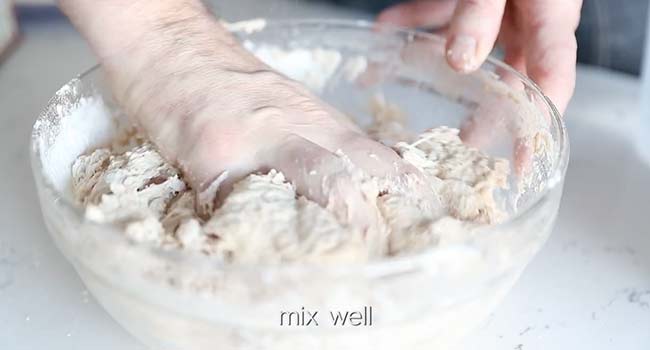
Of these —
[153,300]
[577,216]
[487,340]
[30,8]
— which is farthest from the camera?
[30,8]

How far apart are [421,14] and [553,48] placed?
234mm

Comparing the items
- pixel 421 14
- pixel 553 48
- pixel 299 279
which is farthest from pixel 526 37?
pixel 299 279

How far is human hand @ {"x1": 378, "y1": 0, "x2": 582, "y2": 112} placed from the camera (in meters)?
0.66

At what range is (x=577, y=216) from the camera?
734 mm

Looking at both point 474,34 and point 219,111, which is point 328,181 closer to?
point 219,111

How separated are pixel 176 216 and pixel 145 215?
0.8 inches

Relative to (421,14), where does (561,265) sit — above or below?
below

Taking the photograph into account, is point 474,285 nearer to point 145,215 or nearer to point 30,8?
point 145,215

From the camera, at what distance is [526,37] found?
0.76 metres

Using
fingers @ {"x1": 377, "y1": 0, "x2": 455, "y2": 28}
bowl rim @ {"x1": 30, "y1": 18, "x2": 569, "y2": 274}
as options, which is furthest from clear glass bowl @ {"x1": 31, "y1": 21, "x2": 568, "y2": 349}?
fingers @ {"x1": 377, "y1": 0, "x2": 455, "y2": 28}

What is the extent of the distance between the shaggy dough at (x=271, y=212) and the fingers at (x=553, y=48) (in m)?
0.11


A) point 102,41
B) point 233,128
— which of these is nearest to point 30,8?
point 102,41

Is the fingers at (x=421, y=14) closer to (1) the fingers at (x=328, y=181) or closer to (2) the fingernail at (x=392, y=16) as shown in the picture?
(2) the fingernail at (x=392, y=16)

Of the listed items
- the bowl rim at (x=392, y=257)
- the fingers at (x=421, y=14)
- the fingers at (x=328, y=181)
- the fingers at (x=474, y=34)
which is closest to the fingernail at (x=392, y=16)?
the fingers at (x=421, y=14)
